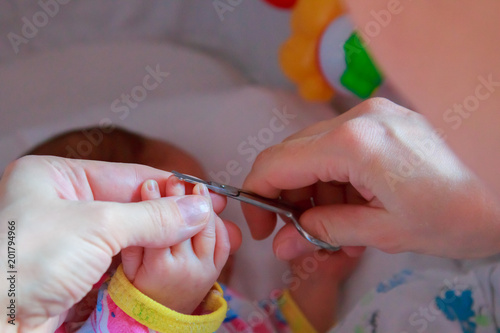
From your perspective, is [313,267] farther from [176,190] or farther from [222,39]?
[222,39]

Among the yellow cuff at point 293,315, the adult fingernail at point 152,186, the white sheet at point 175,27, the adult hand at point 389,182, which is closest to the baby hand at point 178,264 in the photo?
the adult fingernail at point 152,186

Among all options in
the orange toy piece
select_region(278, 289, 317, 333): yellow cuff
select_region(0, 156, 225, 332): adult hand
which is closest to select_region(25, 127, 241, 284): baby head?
select_region(278, 289, 317, 333): yellow cuff

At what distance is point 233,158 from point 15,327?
0.73m

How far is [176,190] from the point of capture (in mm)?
621

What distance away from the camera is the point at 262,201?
69 cm

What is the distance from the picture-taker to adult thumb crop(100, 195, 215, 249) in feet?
1.67

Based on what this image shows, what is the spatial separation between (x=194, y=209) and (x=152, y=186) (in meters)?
0.07

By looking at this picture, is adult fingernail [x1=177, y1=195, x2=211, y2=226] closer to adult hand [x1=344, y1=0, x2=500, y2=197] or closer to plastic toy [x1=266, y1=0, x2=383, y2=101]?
adult hand [x1=344, y1=0, x2=500, y2=197]

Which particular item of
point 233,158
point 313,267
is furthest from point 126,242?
point 233,158

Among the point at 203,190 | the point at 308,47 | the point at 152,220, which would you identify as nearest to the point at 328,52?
the point at 308,47

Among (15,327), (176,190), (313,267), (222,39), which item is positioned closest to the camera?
(15,327)

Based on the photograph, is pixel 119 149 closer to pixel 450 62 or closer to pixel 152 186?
pixel 152 186

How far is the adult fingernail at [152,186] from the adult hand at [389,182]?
15cm

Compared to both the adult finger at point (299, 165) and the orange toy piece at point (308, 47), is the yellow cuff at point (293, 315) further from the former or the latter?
the orange toy piece at point (308, 47)
